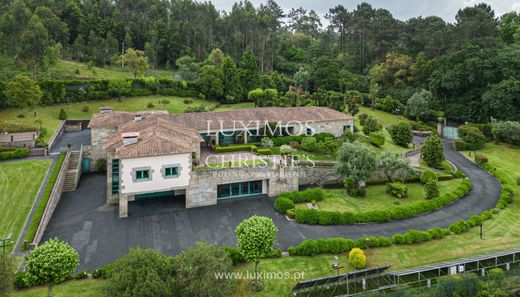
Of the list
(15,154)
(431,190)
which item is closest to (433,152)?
(431,190)

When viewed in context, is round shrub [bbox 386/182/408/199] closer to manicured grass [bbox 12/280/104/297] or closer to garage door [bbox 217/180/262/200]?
garage door [bbox 217/180/262/200]

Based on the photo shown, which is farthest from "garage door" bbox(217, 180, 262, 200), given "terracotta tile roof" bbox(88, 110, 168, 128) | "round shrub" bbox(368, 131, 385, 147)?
"round shrub" bbox(368, 131, 385, 147)

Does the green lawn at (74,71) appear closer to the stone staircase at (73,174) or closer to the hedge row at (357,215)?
the stone staircase at (73,174)

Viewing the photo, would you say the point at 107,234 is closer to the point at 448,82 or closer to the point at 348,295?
the point at 348,295

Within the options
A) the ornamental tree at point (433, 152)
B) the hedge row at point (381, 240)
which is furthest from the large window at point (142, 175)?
the ornamental tree at point (433, 152)

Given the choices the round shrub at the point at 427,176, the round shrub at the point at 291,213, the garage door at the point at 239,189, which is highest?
the round shrub at the point at 427,176

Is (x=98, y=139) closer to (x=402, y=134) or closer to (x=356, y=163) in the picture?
(x=356, y=163)
